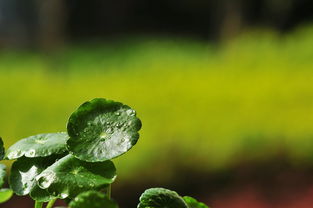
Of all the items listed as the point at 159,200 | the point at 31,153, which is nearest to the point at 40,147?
the point at 31,153

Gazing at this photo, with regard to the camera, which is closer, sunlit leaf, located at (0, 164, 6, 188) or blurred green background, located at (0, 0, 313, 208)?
→ sunlit leaf, located at (0, 164, 6, 188)

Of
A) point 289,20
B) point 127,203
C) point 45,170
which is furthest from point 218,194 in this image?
point 289,20

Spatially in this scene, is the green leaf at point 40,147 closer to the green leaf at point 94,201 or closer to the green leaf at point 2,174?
the green leaf at point 2,174

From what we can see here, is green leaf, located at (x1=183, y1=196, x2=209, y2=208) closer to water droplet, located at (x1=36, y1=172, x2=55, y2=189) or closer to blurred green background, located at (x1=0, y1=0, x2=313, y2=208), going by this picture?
water droplet, located at (x1=36, y1=172, x2=55, y2=189)

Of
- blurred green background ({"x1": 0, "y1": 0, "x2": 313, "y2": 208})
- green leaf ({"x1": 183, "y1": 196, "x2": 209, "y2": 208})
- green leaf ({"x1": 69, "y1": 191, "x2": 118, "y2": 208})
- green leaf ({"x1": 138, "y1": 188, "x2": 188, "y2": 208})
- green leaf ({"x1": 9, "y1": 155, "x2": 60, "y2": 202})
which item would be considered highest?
green leaf ({"x1": 69, "y1": 191, "x2": 118, "y2": 208})

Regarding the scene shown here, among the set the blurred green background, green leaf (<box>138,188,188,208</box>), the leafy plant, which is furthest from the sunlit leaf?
the blurred green background

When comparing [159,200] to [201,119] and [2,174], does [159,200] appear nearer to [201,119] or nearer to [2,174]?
[2,174]

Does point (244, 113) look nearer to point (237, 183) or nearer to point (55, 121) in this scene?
point (237, 183)
